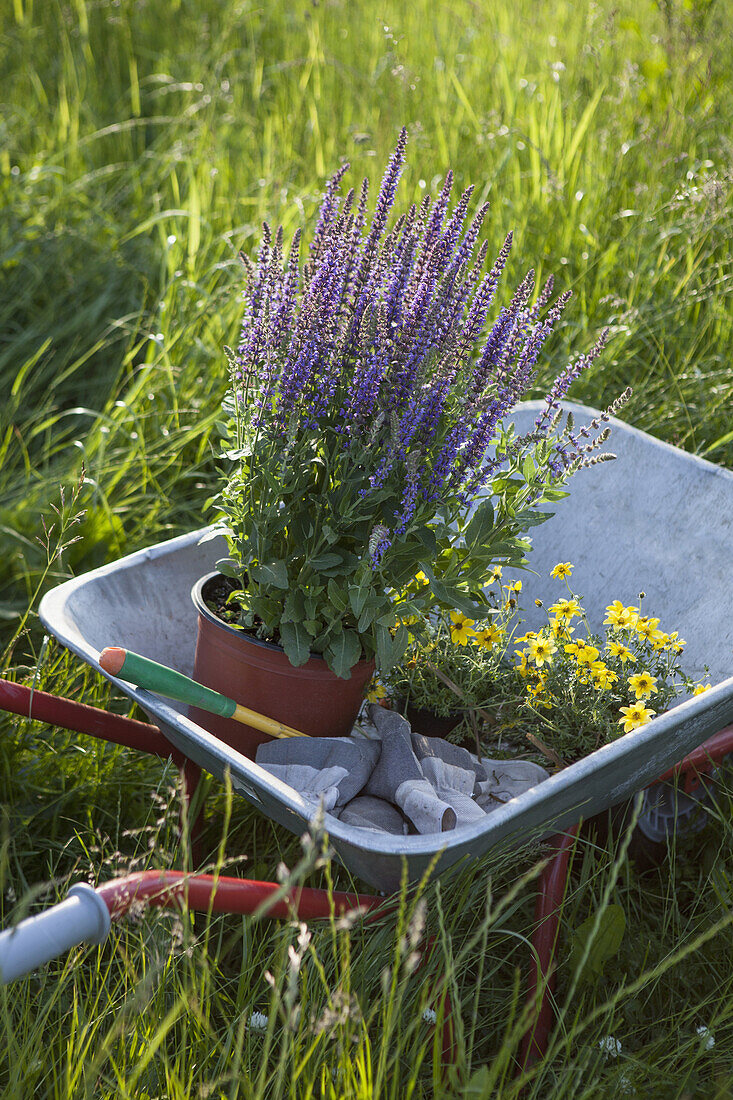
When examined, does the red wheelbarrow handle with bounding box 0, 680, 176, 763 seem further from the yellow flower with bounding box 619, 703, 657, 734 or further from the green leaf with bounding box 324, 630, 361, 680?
the yellow flower with bounding box 619, 703, 657, 734

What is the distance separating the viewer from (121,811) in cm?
192

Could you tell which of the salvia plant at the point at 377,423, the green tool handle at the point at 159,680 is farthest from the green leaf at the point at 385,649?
the green tool handle at the point at 159,680

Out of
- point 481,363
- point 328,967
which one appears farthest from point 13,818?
point 481,363

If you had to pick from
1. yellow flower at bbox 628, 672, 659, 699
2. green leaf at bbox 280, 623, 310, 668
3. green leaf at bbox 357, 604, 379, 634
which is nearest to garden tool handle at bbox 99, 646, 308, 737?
green leaf at bbox 280, 623, 310, 668

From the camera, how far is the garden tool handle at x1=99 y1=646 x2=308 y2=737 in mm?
1313

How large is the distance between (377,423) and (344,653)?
34 cm

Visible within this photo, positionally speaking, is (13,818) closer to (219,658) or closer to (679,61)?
(219,658)

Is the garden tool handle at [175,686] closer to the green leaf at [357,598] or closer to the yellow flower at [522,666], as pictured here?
the green leaf at [357,598]

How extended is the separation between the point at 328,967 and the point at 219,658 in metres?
0.48

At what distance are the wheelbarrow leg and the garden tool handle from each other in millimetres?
420

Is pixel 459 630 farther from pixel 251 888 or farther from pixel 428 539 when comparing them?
pixel 251 888

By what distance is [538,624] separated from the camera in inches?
79.2

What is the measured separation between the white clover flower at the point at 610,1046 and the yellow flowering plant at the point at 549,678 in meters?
0.42

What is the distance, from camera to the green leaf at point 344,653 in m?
1.44
